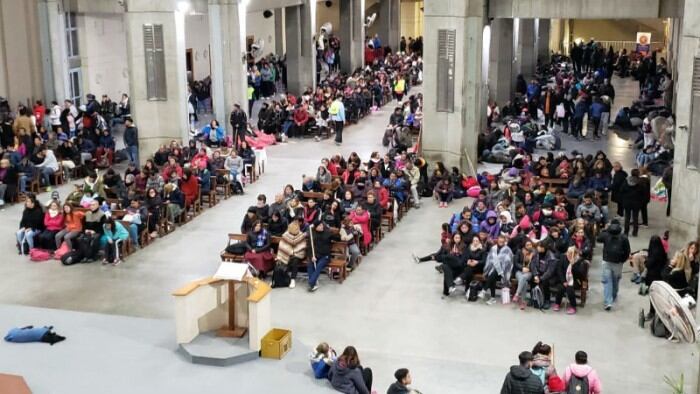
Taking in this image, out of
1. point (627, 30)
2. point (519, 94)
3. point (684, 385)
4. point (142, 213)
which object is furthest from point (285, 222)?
point (627, 30)

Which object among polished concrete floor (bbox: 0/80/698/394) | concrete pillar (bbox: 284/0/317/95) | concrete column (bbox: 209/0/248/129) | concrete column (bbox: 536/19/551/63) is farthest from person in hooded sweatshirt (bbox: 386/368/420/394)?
concrete column (bbox: 536/19/551/63)

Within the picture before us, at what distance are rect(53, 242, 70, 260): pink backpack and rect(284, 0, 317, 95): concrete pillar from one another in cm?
1893

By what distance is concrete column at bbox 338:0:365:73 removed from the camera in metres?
39.5

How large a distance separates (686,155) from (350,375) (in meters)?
8.56

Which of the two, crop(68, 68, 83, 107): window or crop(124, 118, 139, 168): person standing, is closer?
crop(124, 118, 139, 168): person standing

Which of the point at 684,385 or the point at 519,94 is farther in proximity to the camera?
the point at 519,94

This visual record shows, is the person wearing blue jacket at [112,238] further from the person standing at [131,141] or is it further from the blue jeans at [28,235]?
the person standing at [131,141]

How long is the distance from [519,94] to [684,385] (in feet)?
68.0

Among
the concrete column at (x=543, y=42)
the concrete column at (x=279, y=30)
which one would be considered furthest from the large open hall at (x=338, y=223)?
the concrete column at (x=279, y=30)

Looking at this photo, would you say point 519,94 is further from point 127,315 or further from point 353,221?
point 127,315

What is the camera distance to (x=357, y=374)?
37.2 feet

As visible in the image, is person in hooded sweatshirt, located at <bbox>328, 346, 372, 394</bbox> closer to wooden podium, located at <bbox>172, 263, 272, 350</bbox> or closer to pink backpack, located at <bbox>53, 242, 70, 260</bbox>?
wooden podium, located at <bbox>172, 263, 272, 350</bbox>

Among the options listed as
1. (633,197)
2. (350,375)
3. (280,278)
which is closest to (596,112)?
(633,197)

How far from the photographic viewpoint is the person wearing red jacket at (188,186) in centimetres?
1945
